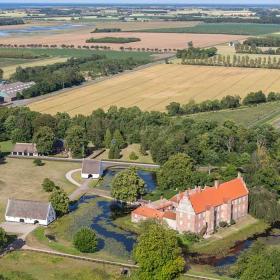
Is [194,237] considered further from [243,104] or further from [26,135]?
[243,104]

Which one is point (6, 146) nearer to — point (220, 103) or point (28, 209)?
point (28, 209)

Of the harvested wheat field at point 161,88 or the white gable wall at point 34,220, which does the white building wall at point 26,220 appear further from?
the harvested wheat field at point 161,88

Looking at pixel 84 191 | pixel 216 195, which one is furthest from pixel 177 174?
pixel 84 191

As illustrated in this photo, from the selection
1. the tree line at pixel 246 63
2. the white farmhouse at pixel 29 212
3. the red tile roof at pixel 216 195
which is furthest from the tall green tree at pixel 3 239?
the tree line at pixel 246 63

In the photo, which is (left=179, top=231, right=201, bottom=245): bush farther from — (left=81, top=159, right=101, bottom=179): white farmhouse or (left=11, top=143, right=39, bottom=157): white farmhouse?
(left=11, top=143, right=39, bottom=157): white farmhouse

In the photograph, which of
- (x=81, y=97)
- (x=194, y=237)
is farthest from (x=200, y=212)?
(x=81, y=97)
